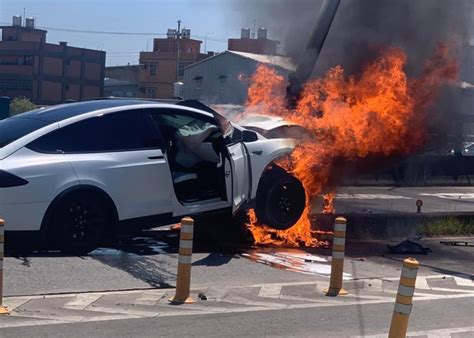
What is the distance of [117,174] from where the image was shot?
9.38 meters

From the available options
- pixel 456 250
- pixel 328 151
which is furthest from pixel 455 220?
pixel 328 151

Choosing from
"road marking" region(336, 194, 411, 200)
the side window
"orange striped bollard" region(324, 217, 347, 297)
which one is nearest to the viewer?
"orange striped bollard" region(324, 217, 347, 297)

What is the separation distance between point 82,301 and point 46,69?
2119 inches

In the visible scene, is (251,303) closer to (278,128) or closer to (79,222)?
(79,222)

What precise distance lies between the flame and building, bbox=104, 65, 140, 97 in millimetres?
52013

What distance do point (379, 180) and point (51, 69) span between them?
42.3 metres

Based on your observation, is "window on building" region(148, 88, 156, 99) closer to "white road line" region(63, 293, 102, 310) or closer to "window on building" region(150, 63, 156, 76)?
"window on building" region(150, 63, 156, 76)

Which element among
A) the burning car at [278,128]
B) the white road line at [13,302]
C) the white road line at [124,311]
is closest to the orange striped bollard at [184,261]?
the white road line at [124,311]

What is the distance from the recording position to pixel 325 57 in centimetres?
1568

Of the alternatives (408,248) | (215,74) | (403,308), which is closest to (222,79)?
(215,74)

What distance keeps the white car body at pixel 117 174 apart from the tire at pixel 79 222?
132 mm

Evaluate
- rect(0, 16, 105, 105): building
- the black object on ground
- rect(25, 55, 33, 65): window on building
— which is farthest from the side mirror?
rect(25, 55, 33, 65): window on building

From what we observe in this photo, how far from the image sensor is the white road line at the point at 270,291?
27.7 feet

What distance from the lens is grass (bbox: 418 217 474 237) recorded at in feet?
45.1
